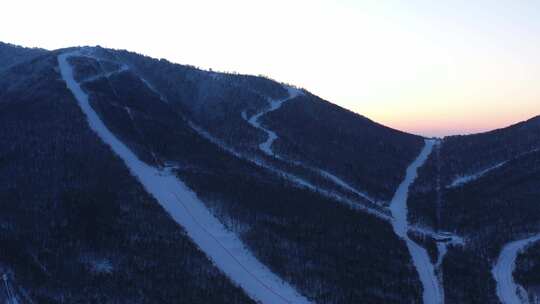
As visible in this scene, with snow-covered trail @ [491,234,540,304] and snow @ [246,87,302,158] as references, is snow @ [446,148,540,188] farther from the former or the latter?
snow @ [246,87,302,158]

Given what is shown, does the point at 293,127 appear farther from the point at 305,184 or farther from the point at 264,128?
the point at 305,184

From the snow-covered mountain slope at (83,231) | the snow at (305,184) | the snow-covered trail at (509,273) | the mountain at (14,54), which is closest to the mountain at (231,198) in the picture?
the snow-covered mountain slope at (83,231)

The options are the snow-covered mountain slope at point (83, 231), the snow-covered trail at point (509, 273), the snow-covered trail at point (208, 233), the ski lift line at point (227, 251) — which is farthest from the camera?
the snow-covered trail at point (509, 273)

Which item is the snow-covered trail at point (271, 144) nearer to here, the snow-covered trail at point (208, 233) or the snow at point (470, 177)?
the snow at point (470, 177)

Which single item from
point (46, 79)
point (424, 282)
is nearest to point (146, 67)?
point (46, 79)

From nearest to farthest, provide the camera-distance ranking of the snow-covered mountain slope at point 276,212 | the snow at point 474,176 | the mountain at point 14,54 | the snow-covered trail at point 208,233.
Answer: the snow-covered trail at point 208,233, the snow-covered mountain slope at point 276,212, the snow at point 474,176, the mountain at point 14,54

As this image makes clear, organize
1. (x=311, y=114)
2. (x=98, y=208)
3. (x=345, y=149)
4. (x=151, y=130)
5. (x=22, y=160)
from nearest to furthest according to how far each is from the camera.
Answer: (x=98, y=208) < (x=22, y=160) < (x=151, y=130) < (x=345, y=149) < (x=311, y=114)

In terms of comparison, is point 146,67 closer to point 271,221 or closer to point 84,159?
point 84,159
